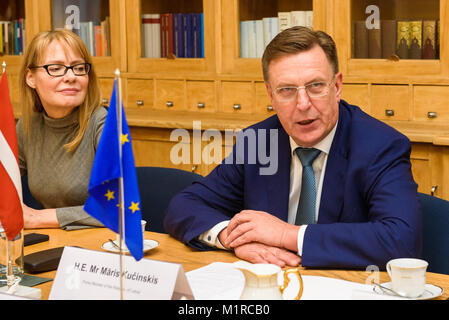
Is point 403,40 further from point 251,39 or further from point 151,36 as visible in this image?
point 151,36

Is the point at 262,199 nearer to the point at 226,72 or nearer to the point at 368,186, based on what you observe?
the point at 368,186

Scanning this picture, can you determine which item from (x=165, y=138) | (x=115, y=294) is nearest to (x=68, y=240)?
(x=115, y=294)

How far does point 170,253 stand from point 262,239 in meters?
0.26

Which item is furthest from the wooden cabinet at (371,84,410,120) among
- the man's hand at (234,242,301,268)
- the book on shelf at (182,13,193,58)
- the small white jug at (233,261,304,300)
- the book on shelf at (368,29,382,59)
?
the small white jug at (233,261,304,300)

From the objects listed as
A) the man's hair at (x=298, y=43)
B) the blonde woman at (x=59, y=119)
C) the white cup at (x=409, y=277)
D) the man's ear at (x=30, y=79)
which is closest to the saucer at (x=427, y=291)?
the white cup at (x=409, y=277)

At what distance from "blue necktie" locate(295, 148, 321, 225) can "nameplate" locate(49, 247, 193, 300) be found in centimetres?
84

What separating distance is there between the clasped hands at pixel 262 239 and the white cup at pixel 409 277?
1.07ft

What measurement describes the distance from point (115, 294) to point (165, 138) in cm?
257

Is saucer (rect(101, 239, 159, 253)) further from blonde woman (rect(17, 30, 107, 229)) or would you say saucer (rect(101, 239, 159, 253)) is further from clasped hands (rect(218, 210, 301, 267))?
blonde woman (rect(17, 30, 107, 229))

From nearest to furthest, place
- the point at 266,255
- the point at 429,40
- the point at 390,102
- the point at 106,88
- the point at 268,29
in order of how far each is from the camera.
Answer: the point at 266,255 → the point at 429,40 → the point at 390,102 → the point at 268,29 → the point at 106,88

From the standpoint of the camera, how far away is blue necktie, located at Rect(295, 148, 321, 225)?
2.06 m

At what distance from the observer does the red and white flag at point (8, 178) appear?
5.23ft

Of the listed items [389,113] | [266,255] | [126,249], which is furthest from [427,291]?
[389,113]

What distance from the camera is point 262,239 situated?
71.3 inches
